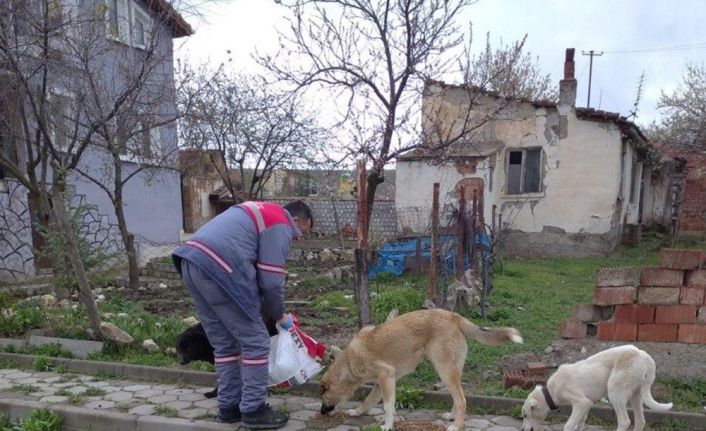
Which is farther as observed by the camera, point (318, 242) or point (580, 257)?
point (318, 242)

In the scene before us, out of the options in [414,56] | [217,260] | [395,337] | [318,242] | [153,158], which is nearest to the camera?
[217,260]

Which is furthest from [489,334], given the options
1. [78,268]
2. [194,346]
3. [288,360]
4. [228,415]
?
[78,268]

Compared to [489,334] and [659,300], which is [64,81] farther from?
[659,300]

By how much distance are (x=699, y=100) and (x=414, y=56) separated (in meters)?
16.5

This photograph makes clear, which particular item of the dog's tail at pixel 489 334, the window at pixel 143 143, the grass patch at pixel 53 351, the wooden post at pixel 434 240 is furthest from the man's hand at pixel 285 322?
the window at pixel 143 143

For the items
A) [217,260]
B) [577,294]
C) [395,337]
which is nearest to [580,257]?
[577,294]

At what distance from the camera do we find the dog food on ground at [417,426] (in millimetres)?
4207

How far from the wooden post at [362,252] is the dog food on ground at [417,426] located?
1675 millimetres

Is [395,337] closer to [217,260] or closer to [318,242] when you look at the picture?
[217,260]

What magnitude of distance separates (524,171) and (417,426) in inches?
522

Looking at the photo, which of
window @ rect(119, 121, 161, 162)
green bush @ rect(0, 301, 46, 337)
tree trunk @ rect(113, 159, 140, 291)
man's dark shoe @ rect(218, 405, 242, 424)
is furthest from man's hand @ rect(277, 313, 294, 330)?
window @ rect(119, 121, 161, 162)

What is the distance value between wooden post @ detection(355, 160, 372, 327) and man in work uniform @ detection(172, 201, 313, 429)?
138 centimetres

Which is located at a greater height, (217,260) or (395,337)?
(217,260)

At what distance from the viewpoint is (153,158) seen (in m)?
11.7
